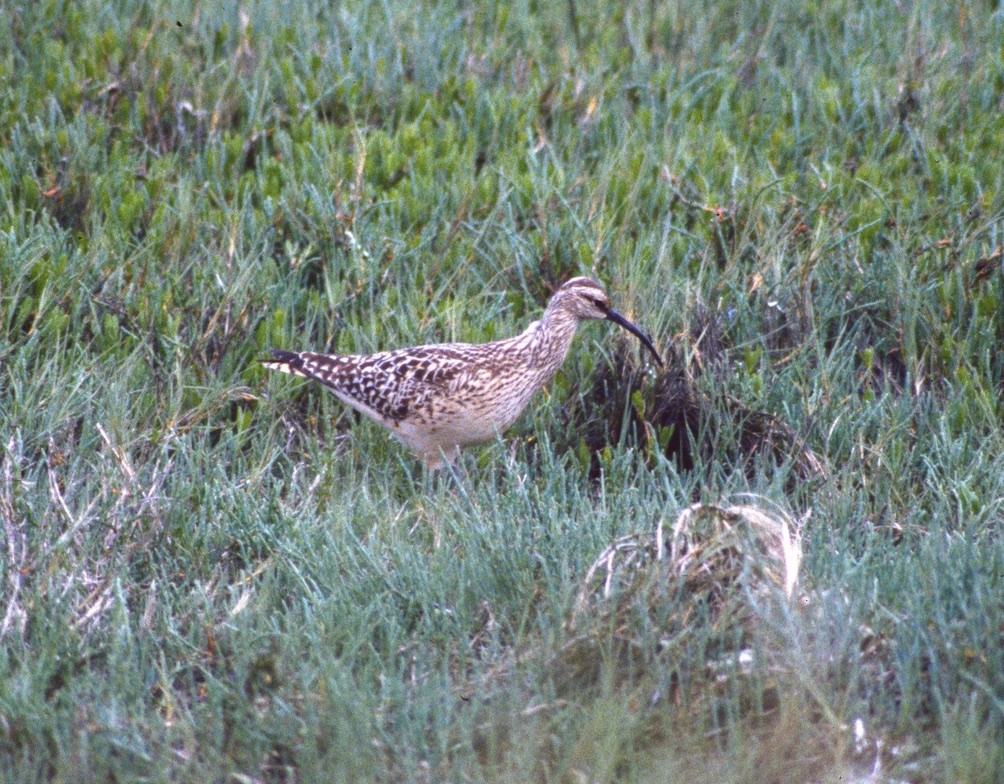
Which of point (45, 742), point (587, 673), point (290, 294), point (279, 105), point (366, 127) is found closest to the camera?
point (45, 742)

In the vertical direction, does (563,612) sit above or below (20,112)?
below

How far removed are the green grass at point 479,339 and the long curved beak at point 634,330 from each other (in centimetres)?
16

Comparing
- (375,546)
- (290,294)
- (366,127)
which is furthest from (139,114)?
(375,546)

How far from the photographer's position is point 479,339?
7.05 metres

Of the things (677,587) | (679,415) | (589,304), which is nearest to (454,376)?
(589,304)

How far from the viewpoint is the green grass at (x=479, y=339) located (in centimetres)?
406

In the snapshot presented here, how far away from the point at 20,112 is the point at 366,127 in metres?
1.98

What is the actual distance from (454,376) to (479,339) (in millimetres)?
821

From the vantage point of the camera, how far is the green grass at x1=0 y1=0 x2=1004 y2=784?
13.3 ft

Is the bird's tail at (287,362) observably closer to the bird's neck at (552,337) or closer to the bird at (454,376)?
the bird at (454,376)

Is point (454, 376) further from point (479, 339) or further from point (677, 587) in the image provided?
point (677, 587)

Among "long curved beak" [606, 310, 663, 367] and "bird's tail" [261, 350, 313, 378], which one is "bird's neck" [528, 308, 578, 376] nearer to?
"long curved beak" [606, 310, 663, 367]

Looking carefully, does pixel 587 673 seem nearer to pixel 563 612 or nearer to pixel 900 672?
pixel 563 612

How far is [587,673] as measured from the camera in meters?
4.30
